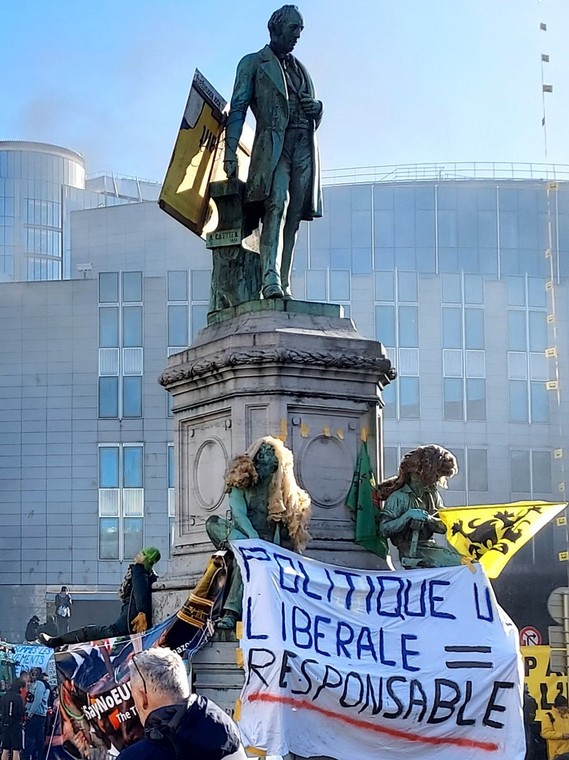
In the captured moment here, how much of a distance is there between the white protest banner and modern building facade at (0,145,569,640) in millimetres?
45612

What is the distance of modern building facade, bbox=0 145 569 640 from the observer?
5622 centimetres

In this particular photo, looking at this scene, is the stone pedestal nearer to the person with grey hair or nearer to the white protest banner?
the white protest banner

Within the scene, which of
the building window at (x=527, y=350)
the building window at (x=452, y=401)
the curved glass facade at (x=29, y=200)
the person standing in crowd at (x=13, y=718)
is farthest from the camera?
the curved glass facade at (x=29, y=200)

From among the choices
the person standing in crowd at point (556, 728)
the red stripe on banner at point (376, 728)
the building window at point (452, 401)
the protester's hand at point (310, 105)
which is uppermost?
the building window at point (452, 401)

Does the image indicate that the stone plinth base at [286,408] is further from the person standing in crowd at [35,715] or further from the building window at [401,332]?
the building window at [401,332]

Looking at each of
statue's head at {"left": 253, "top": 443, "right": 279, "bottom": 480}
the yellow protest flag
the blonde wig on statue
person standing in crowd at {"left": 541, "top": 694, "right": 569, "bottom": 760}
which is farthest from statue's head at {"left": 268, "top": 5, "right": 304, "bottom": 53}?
person standing in crowd at {"left": 541, "top": 694, "right": 569, "bottom": 760}

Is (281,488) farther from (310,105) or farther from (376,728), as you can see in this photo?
(310,105)

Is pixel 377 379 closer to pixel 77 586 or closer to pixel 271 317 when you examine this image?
pixel 271 317

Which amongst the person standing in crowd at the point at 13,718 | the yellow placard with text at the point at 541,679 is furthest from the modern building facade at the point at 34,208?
the person standing in crowd at the point at 13,718

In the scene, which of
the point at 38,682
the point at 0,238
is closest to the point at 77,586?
the point at 0,238

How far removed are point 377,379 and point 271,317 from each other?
1.06 meters

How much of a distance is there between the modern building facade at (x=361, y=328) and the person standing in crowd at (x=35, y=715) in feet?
133

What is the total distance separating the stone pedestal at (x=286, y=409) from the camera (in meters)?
11.8

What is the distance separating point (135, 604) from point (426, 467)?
9.04ft
